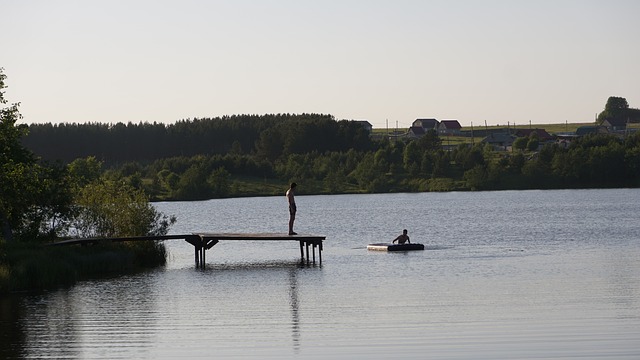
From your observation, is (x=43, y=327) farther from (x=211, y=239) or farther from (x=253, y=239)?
(x=211, y=239)

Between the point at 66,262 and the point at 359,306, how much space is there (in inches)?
618

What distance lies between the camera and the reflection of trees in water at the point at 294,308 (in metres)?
29.0

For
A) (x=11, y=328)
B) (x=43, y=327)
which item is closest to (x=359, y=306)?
(x=43, y=327)

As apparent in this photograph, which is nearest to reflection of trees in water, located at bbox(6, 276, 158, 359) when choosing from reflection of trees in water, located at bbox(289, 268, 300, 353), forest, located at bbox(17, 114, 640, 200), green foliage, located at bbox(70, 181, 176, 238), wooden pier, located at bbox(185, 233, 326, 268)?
reflection of trees in water, located at bbox(289, 268, 300, 353)

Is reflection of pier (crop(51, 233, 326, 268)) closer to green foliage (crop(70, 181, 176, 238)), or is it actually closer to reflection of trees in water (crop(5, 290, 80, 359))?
green foliage (crop(70, 181, 176, 238))

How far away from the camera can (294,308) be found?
35.8 m

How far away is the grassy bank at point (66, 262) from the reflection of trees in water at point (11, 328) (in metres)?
2.10

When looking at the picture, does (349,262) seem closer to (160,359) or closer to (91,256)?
(91,256)

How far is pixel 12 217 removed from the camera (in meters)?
48.1

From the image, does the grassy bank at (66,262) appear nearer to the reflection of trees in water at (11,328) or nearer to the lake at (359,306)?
the lake at (359,306)

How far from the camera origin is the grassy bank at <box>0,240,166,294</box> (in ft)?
138

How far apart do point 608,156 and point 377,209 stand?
58136 mm

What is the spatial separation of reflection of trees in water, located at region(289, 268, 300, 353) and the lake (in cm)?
8

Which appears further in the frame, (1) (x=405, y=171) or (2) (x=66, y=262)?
(1) (x=405, y=171)
